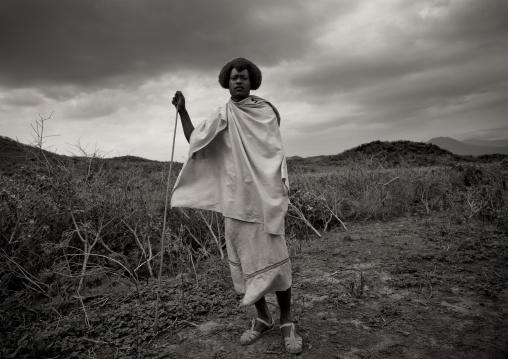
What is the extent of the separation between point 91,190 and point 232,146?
3.33 m

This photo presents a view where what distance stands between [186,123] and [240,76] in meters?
0.57

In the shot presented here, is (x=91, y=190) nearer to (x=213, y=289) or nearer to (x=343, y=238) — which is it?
(x=213, y=289)

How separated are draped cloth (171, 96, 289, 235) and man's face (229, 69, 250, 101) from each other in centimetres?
6

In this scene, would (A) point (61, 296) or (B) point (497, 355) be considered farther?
(A) point (61, 296)

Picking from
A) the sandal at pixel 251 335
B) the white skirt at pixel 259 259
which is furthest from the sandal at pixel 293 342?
the white skirt at pixel 259 259

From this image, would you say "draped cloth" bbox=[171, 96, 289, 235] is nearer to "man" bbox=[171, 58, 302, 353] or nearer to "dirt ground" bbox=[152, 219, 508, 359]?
"man" bbox=[171, 58, 302, 353]

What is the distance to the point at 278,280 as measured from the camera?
→ 2.22m

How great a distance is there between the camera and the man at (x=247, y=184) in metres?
2.21

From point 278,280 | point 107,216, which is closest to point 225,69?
point 278,280

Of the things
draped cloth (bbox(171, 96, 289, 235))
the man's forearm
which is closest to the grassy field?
draped cloth (bbox(171, 96, 289, 235))

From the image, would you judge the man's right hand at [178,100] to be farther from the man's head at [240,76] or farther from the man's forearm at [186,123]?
the man's head at [240,76]

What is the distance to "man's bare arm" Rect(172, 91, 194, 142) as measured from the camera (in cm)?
250

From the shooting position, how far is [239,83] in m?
2.38

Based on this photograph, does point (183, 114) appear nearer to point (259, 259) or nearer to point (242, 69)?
point (242, 69)
